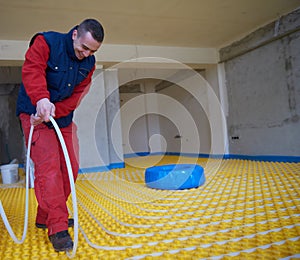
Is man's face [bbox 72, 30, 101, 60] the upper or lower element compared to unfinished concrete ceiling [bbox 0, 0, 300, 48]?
lower

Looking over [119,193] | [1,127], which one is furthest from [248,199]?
[1,127]

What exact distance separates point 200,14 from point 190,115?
129 inches

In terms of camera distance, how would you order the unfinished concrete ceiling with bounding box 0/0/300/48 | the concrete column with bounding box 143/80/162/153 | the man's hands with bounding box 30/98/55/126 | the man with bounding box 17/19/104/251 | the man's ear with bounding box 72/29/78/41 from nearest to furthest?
the man's hands with bounding box 30/98/55/126
the man with bounding box 17/19/104/251
the man's ear with bounding box 72/29/78/41
the unfinished concrete ceiling with bounding box 0/0/300/48
the concrete column with bounding box 143/80/162/153

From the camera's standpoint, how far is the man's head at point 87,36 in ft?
4.42

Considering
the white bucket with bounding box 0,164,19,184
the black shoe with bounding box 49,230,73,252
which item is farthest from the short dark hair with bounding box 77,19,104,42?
the white bucket with bounding box 0,164,19,184

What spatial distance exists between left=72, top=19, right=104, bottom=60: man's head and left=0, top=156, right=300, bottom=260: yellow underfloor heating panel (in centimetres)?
100

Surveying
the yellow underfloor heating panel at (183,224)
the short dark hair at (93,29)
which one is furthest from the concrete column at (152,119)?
the short dark hair at (93,29)

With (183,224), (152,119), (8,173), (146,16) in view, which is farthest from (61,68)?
(152,119)

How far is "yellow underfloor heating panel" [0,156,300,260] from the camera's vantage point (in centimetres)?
129

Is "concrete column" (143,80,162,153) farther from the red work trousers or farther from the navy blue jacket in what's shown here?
the red work trousers

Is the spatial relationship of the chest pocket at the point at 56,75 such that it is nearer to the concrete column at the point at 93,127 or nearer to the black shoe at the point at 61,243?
the black shoe at the point at 61,243

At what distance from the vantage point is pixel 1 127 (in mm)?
7477

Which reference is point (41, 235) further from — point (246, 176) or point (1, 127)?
point (1, 127)

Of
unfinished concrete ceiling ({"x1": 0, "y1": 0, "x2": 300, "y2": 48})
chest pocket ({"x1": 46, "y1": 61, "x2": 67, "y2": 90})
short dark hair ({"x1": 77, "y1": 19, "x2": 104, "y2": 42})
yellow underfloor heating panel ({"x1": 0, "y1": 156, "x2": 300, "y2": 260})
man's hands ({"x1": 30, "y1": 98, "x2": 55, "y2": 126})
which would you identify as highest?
unfinished concrete ceiling ({"x1": 0, "y1": 0, "x2": 300, "y2": 48})
